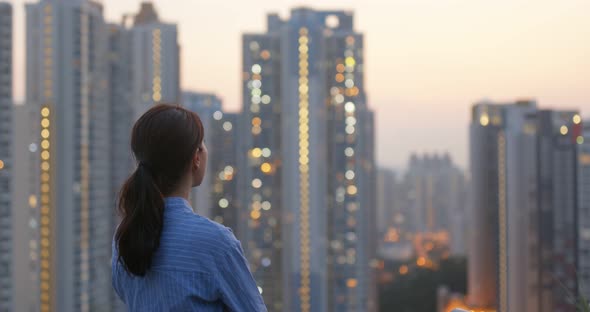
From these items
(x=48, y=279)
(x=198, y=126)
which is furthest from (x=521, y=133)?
(x=198, y=126)

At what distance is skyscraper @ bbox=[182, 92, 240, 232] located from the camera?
26156 mm

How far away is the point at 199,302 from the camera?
92 cm

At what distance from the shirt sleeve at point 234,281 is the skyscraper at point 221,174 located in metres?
24.3

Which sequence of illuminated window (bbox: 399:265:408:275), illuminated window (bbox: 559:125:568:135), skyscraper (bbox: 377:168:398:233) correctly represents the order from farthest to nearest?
1. skyscraper (bbox: 377:168:398:233)
2. illuminated window (bbox: 399:265:408:275)
3. illuminated window (bbox: 559:125:568:135)

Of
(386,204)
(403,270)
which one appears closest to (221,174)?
(403,270)

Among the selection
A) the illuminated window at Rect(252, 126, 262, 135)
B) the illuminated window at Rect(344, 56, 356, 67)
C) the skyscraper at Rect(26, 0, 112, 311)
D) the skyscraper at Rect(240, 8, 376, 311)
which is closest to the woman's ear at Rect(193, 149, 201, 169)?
the skyscraper at Rect(26, 0, 112, 311)

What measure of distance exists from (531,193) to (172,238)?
20393 mm

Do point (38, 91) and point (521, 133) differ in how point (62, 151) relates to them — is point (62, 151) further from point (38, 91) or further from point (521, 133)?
point (521, 133)

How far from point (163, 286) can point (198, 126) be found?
20cm

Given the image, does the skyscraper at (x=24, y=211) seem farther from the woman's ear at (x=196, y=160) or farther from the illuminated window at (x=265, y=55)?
the woman's ear at (x=196, y=160)

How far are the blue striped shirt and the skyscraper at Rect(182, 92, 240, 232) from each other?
79.7 ft

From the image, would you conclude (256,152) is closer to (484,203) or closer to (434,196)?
(484,203)

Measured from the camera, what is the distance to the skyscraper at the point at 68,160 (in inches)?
693

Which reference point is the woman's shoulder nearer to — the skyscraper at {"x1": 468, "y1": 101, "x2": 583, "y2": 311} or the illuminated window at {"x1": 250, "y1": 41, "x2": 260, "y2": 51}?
the skyscraper at {"x1": 468, "y1": 101, "x2": 583, "y2": 311}
